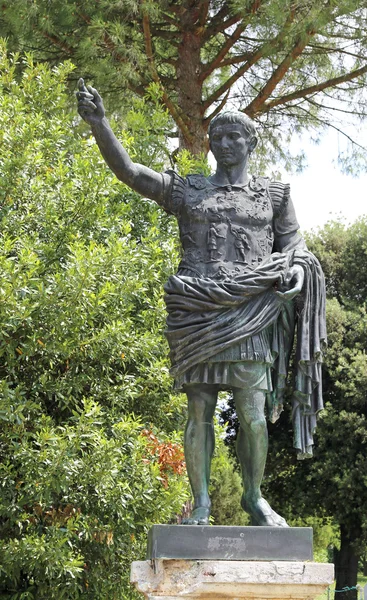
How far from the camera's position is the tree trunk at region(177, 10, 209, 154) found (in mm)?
12459

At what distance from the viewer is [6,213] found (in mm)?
9195

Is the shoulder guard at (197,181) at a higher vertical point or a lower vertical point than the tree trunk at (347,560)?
higher

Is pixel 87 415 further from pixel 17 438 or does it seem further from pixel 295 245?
pixel 295 245

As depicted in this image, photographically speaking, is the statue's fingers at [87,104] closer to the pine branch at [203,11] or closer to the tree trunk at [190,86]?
the tree trunk at [190,86]

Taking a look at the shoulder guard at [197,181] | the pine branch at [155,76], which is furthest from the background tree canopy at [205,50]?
the shoulder guard at [197,181]

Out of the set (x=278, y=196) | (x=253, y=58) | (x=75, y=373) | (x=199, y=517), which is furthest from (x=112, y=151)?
(x=253, y=58)

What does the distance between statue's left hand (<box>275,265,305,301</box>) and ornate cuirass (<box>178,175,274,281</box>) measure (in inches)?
7.3

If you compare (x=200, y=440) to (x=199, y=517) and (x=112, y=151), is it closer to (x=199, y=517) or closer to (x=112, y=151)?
(x=199, y=517)

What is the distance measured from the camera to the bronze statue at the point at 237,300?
4.68 m

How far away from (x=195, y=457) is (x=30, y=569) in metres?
3.75

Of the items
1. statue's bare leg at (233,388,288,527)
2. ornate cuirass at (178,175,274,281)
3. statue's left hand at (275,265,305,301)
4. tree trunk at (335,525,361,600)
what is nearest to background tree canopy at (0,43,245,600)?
ornate cuirass at (178,175,274,281)

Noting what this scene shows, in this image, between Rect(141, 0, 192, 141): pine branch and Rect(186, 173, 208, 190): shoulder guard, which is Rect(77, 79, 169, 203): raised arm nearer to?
Rect(186, 173, 208, 190): shoulder guard

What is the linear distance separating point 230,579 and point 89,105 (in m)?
2.38

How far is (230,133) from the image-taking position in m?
5.02
